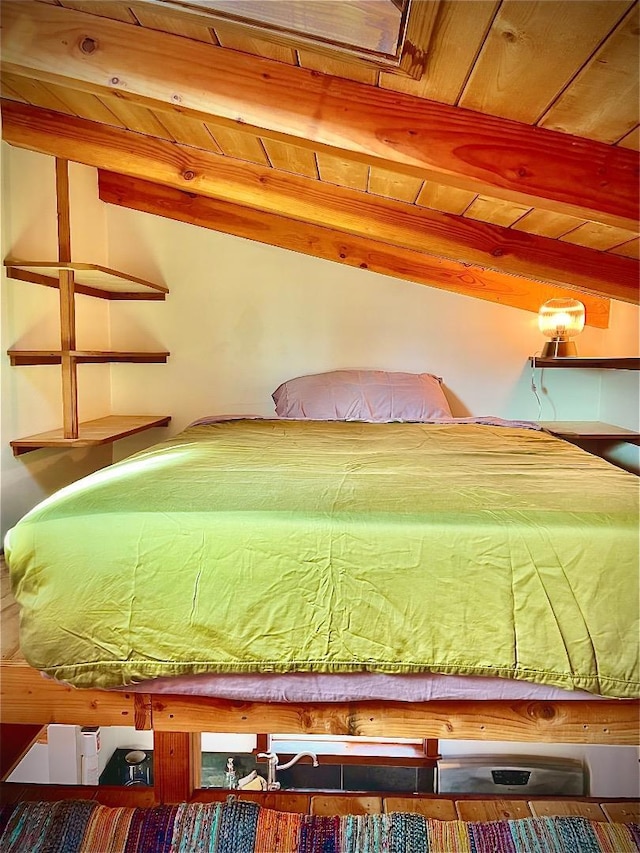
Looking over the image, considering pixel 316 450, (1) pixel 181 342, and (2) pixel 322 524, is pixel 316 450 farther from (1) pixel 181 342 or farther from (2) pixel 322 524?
(1) pixel 181 342

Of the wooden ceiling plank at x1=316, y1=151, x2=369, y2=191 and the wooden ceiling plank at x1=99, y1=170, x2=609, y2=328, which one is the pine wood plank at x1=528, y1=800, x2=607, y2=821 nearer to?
the wooden ceiling plank at x1=316, y1=151, x2=369, y2=191

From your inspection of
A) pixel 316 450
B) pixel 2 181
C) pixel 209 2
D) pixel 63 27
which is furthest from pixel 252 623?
pixel 2 181

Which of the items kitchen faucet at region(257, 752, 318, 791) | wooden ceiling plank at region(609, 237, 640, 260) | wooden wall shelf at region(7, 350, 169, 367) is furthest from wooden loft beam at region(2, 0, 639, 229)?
kitchen faucet at region(257, 752, 318, 791)

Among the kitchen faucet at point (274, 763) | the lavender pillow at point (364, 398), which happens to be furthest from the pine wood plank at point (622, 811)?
the kitchen faucet at point (274, 763)

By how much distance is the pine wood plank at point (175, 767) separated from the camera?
1395 millimetres

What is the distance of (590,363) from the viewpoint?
9.29 ft

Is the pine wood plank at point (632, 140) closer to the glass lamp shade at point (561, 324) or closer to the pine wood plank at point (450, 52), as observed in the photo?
the pine wood plank at point (450, 52)

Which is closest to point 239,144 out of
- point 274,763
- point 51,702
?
point 51,702

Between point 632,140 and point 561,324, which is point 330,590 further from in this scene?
point 561,324

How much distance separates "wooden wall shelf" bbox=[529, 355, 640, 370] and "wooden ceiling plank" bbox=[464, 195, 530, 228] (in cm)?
89

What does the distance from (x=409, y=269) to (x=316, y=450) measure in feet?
5.15

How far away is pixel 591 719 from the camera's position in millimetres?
1235

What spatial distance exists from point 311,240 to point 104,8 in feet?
6.00

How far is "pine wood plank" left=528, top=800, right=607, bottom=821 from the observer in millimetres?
1468
